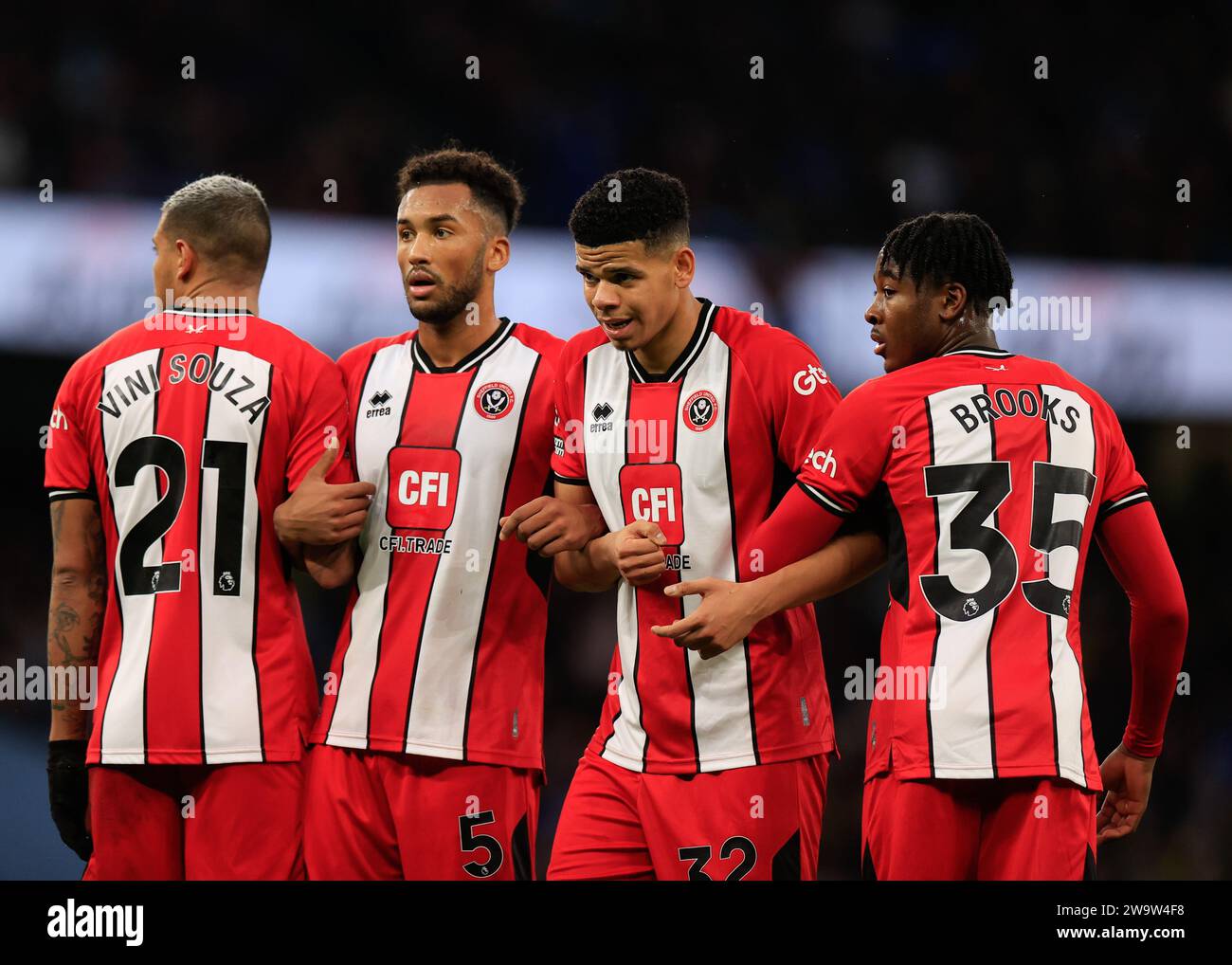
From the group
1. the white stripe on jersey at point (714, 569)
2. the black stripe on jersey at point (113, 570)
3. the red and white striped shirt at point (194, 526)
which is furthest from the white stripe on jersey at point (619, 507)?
the black stripe on jersey at point (113, 570)

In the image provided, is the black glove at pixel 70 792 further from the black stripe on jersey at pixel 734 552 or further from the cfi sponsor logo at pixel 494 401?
the black stripe on jersey at pixel 734 552

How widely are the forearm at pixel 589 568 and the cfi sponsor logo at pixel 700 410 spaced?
14.1 inches

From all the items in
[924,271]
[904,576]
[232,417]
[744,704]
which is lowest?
[744,704]

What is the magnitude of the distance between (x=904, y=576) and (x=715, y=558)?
50cm

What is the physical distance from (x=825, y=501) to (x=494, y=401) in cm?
98

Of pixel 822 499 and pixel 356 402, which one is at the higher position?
pixel 356 402

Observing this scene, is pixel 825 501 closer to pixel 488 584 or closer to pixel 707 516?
pixel 707 516

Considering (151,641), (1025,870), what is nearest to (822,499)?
(1025,870)

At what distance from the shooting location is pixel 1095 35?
682 centimetres

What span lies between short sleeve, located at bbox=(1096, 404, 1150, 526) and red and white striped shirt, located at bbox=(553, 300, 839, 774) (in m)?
0.68

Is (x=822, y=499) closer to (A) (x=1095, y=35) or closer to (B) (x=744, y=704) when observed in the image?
(B) (x=744, y=704)

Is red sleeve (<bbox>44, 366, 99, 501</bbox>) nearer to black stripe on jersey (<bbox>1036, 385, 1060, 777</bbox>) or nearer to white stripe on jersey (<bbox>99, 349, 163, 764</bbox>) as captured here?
white stripe on jersey (<bbox>99, 349, 163, 764</bbox>)

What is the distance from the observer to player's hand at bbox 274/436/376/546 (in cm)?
347

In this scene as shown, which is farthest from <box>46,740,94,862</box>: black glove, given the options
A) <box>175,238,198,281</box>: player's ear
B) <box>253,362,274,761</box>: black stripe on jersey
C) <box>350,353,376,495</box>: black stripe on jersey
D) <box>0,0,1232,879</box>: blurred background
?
<box>0,0,1232,879</box>: blurred background
